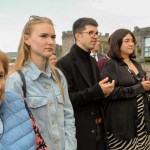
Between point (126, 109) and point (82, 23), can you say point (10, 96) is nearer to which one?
point (82, 23)

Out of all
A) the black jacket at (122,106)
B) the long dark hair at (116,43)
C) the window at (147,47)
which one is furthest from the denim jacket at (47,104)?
the window at (147,47)

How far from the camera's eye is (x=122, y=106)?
397 cm

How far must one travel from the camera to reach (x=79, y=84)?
3.49 m

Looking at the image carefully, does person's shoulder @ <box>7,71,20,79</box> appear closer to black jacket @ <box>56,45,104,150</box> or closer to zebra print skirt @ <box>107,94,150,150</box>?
black jacket @ <box>56,45,104,150</box>

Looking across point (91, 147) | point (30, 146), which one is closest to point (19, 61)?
point (30, 146)

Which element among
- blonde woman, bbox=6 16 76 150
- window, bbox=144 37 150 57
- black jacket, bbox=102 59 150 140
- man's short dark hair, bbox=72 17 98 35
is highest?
man's short dark hair, bbox=72 17 98 35

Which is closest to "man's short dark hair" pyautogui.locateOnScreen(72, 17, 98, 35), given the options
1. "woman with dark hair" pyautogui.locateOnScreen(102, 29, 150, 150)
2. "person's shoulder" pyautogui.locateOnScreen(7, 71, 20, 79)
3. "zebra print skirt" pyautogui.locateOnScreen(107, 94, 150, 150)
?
"woman with dark hair" pyautogui.locateOnScreen(102, 29, 150, 150)

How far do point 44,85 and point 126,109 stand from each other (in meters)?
1.66

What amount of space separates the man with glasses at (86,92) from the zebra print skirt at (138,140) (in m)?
0.38

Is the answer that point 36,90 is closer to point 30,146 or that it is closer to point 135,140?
point 30,146

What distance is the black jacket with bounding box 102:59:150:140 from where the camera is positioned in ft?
12.9

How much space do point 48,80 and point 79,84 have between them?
901 millimetres

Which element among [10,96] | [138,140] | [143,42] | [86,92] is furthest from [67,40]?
[10,96]

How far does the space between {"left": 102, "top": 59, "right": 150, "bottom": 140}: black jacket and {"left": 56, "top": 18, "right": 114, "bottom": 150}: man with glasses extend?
353mm
